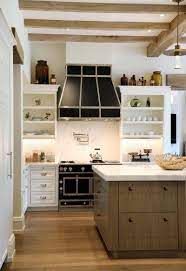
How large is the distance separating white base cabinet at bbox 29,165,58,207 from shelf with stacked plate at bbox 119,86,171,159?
1.61 m

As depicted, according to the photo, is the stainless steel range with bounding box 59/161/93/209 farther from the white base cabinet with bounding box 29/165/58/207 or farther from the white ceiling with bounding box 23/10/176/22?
the white ceiling with bounding box 23/10/176/22

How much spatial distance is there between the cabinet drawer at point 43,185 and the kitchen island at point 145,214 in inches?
126

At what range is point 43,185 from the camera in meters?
7.78

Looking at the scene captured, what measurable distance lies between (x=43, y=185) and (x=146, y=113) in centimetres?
265

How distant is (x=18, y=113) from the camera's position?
6016 millimetres

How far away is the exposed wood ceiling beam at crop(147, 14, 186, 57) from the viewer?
245 inches

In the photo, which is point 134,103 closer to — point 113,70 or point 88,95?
point 113,70

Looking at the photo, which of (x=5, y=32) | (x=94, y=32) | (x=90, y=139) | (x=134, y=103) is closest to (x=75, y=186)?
(x=90, y=139)

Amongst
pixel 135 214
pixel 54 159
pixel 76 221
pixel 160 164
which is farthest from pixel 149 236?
pixel 54 159

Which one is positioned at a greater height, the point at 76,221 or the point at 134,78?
the point at 134,78

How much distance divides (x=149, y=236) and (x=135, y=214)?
0.30 metres

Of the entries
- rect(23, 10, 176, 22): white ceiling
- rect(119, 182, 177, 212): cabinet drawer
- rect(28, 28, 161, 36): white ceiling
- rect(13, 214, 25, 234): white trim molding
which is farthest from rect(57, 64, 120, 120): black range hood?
rect(119, 182, 177, 212): cabinet drawer

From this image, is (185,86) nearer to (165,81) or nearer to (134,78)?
(165,81)

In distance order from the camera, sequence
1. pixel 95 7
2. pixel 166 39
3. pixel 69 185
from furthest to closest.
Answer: pixel 69 185 < pixel 166 39 < pixel 95 7
